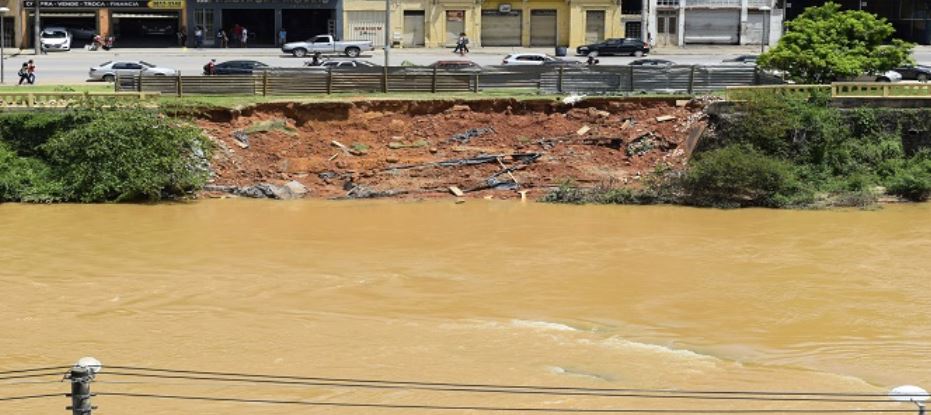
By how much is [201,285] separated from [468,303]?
5679mm

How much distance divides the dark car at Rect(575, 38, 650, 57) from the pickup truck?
37.3 feet

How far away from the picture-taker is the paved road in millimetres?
57281

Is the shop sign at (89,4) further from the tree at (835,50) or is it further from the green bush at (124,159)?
the tree at (835,50)

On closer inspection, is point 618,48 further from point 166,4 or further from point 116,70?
point 116,70

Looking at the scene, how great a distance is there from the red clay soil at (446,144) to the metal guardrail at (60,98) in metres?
2.37

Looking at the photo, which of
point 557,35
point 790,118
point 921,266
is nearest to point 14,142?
A: point 790,118

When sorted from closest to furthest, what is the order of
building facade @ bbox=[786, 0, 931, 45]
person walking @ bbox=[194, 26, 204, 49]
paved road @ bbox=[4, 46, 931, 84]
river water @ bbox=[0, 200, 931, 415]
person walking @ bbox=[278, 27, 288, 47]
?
river water @ bbox=[0, 200, 931, 415]
paved road @ bbox=[4, 46, 931, 84]
person walking @ bbox=[194, 26, 204, 49]
person walking @ bbox=[278, 27, 288, 47]
building facade @ bbox=[786, 0, 931, 45]

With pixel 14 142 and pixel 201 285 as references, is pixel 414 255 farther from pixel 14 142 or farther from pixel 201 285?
pixel 14 142

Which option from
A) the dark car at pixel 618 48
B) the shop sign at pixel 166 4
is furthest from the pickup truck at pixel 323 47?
the dark car at pixel 618 48

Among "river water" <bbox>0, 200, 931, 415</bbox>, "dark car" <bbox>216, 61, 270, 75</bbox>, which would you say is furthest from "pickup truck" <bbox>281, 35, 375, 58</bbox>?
"river water" <bbox>0, 200, 931, 415</bbox>

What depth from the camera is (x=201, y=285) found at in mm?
26266

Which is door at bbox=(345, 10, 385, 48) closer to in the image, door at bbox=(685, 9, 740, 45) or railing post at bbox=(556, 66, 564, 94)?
door at bbox=(685, 9, 740, 45)

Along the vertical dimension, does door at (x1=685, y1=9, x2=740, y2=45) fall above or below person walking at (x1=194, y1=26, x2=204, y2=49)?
above

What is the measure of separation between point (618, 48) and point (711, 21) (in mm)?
8935
